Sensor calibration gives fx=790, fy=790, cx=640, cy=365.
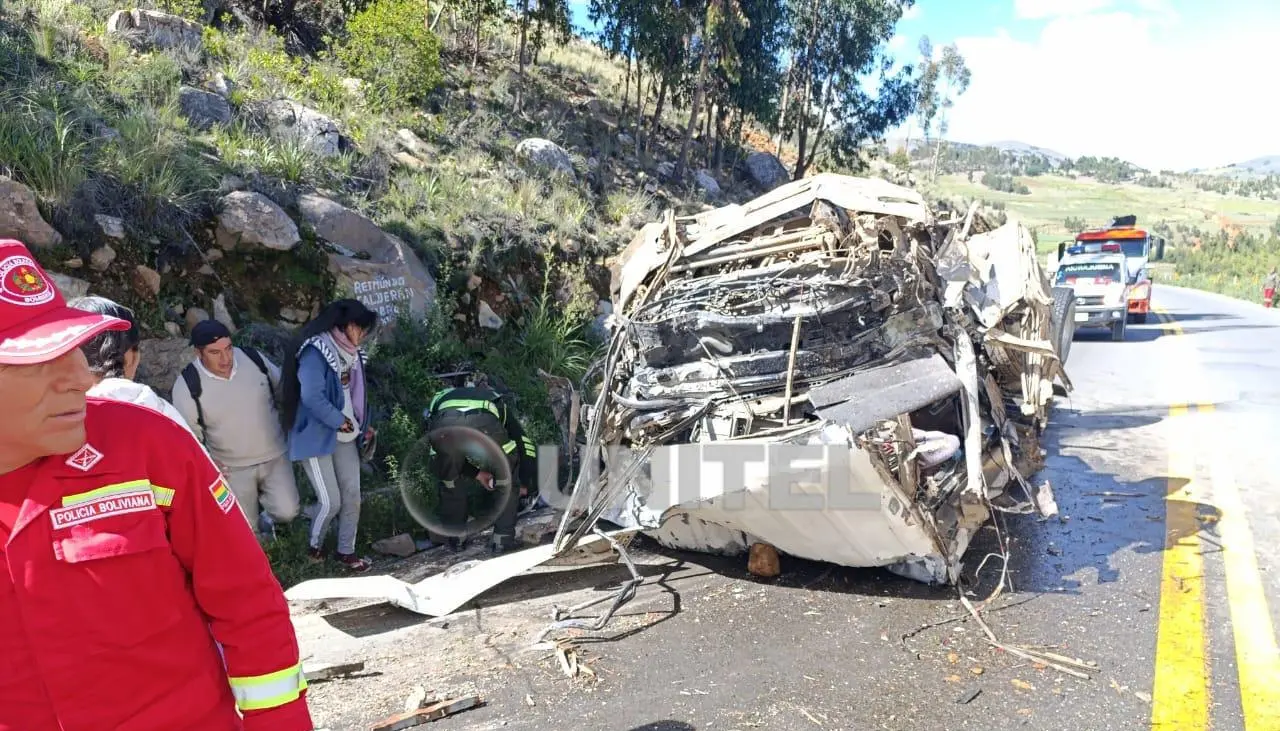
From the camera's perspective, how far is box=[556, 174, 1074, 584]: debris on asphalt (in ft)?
12.1

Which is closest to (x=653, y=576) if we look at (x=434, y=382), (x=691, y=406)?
(x=691, y=406)

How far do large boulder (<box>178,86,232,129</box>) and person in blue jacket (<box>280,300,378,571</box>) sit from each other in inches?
184

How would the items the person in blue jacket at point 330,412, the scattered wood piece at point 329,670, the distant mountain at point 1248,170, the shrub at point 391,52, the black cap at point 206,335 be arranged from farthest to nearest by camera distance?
the distant mountain at point 1248,170 < the shrub at point 391,52 < the person in blue jacket at point 330,412 < the black cap at point 206,335 < the scattered wood piece at point 329,670

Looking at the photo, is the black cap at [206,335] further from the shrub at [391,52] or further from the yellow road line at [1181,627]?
the shrub at [391,52]

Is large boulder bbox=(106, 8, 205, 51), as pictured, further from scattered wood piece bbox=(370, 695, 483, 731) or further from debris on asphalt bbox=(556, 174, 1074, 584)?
scattered wood piece bbox=(370, 695, 483, 731)

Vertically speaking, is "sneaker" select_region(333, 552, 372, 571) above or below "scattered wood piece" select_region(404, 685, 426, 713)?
below

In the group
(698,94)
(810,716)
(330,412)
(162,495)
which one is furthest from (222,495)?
(698,94)

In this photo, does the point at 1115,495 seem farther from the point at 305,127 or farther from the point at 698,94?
the point at 698,94

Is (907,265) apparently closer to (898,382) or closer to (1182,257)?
(898,382)

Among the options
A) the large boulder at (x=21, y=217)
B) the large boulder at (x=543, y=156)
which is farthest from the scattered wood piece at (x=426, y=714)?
the large boulder at (x=543, y=156)

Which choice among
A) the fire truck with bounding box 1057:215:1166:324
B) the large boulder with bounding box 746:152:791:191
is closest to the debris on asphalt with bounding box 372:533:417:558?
the fire truck with bounding box 1057:215:1166:324

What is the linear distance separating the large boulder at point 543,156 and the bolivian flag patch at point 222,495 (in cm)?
1118

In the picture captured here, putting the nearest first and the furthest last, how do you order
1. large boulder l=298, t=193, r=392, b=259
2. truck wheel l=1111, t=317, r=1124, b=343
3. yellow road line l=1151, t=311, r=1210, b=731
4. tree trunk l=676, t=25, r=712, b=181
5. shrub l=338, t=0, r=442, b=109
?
yellow road line l=1151, t=311, r=1210, b=731 < large boulder l=298, t=193, r=392, b=259 < shrub l=338, t=0, r=442, b=109 < truck wheel l=1111, t=317, r=1124, b=343 < tree trunk l=676, t=25, r=712, b=181

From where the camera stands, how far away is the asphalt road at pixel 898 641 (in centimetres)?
295
